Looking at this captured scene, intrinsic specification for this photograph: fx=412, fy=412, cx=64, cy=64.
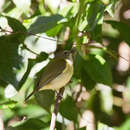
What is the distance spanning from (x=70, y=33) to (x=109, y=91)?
273 millimetres

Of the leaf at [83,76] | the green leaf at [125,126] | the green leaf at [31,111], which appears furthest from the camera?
the green leaf at [125,126]

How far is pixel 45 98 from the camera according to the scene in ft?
3.34

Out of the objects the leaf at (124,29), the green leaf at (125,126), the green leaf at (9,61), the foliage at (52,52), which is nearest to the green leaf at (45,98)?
the foliage at (52,52)

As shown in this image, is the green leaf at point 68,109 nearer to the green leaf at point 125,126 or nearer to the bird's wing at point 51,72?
the bird's wing at point 51,72

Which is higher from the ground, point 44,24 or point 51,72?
point 44,24

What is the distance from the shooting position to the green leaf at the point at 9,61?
3.00 ft

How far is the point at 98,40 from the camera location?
1.03m

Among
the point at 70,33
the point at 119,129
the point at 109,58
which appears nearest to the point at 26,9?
the point at 70,33

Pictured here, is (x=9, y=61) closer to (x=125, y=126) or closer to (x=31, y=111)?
(x=31, y=111)

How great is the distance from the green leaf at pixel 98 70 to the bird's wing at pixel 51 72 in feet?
0.22

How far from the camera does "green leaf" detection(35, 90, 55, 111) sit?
1.01m

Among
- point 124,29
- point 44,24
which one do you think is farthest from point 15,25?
point 124,29

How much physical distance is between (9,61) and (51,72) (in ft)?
0.34

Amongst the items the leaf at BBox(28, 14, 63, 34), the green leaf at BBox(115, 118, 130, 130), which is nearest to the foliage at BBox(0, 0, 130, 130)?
the leaf at BBox(28, 14, 63, 34)
